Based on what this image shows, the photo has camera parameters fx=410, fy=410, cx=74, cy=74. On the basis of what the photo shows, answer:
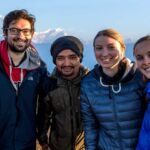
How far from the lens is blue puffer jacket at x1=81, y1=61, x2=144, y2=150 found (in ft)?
17.6

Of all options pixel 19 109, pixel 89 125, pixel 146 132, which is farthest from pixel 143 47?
pixel 19 109

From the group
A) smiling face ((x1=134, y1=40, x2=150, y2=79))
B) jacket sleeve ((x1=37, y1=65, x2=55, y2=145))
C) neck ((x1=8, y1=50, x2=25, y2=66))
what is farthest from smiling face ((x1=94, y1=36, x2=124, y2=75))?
neck ((x1=8, y1=50, x2=25, y2=66))

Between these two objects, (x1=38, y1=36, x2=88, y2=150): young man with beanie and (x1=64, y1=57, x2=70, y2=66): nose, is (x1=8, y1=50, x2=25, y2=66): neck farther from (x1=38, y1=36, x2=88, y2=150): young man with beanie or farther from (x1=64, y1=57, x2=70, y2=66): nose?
(x1=64, y1=57, x2=70, y2=66): nose

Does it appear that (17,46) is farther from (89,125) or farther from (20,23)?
(89,125)

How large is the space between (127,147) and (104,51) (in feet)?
4.27

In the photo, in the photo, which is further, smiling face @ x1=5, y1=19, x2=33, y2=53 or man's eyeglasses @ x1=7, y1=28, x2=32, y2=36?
man's eyeglasses @ x1=7, y1=28, x2=32, y2=36

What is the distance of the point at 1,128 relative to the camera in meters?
6.13

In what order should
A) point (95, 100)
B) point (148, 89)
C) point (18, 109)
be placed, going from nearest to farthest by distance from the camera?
point (148, 89) → point (95, 100) → point (18, 109)

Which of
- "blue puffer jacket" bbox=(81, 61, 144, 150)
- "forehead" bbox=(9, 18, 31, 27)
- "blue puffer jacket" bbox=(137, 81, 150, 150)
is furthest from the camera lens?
"forehead" bbox=(9, 18, 31, 27)

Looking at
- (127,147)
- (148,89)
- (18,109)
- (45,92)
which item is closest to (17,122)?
(18,109)

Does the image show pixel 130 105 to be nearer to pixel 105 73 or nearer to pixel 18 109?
pixel 105 73

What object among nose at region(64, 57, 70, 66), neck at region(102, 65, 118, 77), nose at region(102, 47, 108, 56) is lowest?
neck at region(102, 65, 118, 77)

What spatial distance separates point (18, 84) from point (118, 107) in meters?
1.63

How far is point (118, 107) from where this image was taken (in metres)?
5.35
